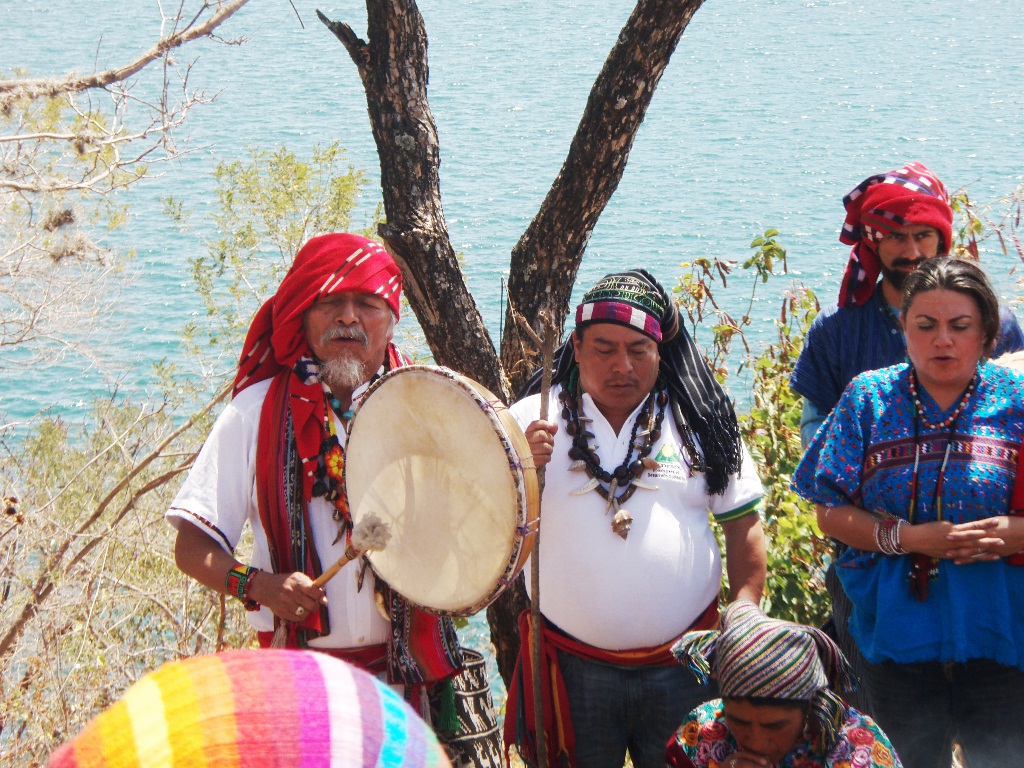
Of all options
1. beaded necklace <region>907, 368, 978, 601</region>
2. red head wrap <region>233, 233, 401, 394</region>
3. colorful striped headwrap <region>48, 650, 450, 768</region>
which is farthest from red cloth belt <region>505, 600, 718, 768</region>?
colorful striped headwrap <region>48, 650, 450, 768</region>

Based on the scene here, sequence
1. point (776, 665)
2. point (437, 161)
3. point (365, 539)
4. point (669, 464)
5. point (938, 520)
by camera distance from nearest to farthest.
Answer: point (776, 665), point (365, 539), point (938, 520), point (669, 464), point (437, 161)

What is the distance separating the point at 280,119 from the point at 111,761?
23.6 m

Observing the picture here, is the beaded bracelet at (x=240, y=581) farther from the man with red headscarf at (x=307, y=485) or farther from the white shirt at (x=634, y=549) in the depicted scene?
the white shirt at (x=634, y=549)

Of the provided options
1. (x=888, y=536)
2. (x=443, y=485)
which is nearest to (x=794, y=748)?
(x=888, y=536)

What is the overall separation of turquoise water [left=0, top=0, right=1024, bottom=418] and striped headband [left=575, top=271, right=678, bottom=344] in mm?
8012

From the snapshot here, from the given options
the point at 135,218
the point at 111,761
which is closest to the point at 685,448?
the point at 111,761

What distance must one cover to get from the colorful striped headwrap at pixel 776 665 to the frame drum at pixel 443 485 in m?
0.53

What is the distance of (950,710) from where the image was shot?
10.0 ft

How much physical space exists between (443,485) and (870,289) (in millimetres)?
1473

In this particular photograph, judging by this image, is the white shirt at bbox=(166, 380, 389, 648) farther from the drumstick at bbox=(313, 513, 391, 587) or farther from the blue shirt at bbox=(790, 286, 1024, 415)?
the blue shirt at bbox=(790, 286, 1024, 415)

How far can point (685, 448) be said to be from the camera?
330 centimetres

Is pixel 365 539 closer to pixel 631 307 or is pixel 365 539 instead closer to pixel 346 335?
pixel 346 335

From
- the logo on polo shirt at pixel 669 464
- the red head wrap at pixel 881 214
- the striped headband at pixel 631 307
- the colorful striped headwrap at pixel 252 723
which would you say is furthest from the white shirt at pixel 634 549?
the colorful striped headwrap at pixel 252 723

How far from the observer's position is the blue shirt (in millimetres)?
3494
